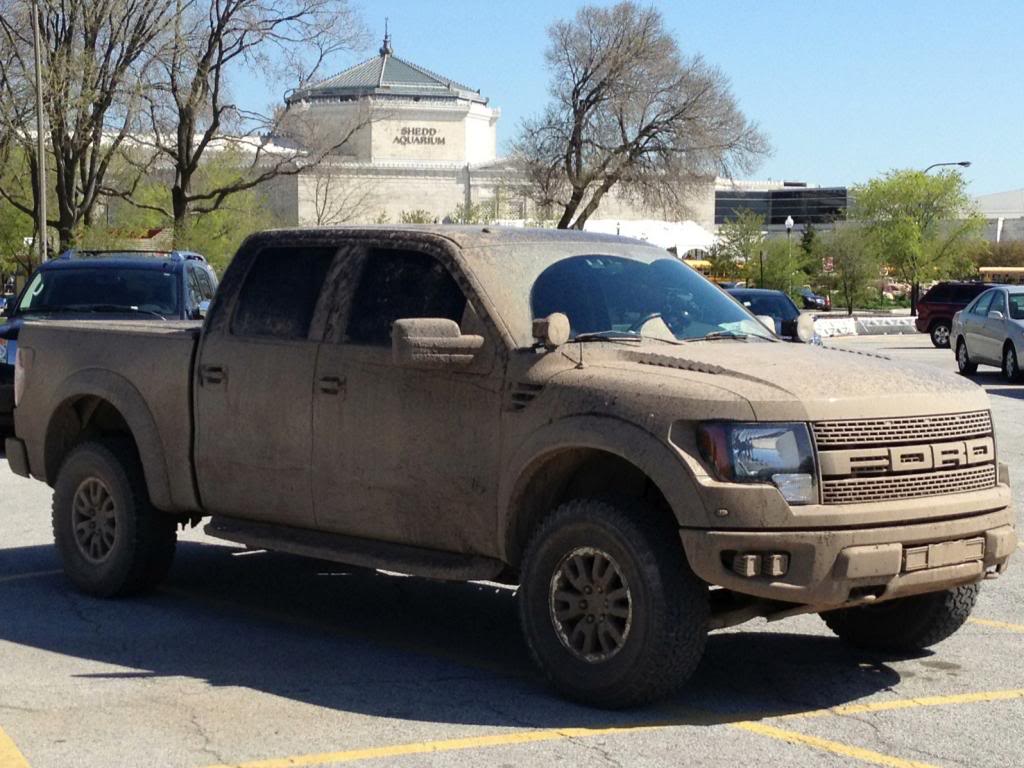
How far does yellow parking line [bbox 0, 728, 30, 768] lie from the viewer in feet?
18.6

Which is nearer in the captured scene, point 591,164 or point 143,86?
point 143,86

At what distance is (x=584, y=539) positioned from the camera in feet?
20.7

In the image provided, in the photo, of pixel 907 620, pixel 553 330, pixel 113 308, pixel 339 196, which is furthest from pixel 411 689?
pixel 339 196

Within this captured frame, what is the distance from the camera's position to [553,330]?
21.6ft

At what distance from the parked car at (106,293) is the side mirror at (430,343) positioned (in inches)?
372

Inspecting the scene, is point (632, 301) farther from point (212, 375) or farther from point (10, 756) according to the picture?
point (10, 756)

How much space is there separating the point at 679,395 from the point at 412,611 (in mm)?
2791

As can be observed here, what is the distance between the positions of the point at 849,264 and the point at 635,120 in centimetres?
1506

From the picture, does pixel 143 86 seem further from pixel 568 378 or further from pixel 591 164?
pixel 568 378

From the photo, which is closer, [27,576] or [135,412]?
[135,412]

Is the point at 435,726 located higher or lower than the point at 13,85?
lower

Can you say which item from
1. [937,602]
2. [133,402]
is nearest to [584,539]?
[937,602]

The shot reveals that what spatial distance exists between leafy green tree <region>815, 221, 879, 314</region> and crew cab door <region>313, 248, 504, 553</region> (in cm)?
7097

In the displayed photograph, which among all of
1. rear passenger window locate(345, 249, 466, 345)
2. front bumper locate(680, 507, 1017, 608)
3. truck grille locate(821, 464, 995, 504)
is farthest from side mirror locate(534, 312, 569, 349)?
truck grille locate(821, 464, 995, 504)
